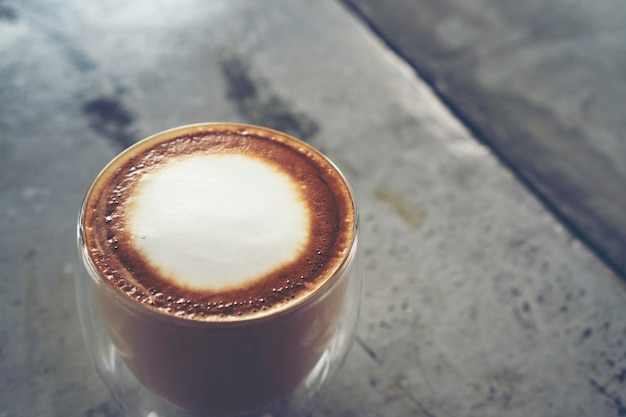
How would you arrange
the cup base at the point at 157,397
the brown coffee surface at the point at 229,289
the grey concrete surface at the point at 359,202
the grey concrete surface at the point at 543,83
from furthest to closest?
the grey concrete surface at the point at 543,83 < the grey concrete surface at the point at 359,202 < the cup base at the point at 157,397 < the brown coffee surface at the point at 229,289

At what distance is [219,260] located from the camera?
85 cm

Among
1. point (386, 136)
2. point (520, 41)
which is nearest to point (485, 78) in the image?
point (520, 41)

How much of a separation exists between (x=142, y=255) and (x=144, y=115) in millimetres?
955

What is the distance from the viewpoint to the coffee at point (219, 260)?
82 centimetres

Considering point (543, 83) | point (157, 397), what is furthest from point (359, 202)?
point (543, 83)

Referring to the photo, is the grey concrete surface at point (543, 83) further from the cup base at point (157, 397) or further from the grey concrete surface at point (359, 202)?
the cup base at point (157, 397)

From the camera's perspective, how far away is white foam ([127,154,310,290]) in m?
0.85

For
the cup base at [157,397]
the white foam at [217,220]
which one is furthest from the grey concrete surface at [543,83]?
the white foam at [217,220]

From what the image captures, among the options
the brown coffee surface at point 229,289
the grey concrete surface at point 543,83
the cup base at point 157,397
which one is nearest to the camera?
the brown coffee surface at point 229,289

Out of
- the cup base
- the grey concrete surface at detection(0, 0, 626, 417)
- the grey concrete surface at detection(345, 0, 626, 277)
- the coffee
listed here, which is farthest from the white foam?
the grey concrete surface at detection(345, 0, 626, 277)

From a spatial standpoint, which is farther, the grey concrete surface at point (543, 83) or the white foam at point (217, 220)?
the grey concrete surface at point (543, 83)

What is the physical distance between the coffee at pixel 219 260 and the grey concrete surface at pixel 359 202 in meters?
0.30

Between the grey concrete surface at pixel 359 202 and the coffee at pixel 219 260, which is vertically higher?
the coffee at pixel 219 260

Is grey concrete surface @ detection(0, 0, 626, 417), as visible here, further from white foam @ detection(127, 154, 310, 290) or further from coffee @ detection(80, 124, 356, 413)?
white foam @ detection(127, 154, 310, 290)
